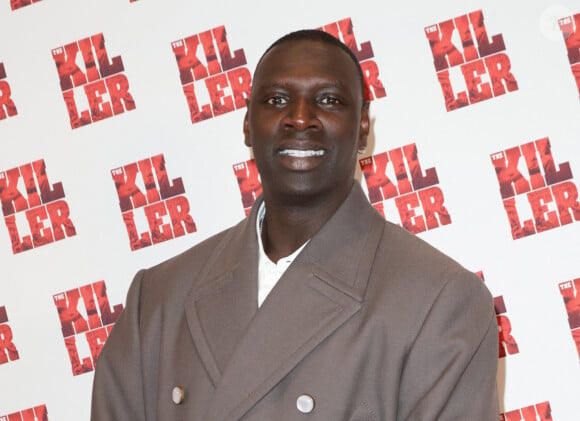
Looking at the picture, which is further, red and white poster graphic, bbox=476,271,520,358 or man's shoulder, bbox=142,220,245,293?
red and white poster graphic, bbox=476,271,520,358

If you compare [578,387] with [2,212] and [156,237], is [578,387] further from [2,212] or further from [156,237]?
[2,212]

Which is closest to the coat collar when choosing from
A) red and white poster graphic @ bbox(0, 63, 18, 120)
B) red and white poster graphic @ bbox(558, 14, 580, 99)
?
red and white poster graphic @ bbox(558, 14, 580, 99)

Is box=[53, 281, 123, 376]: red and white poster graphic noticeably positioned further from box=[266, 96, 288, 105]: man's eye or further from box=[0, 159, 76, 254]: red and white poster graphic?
box=[266, 96, 288, 105]: man's eye

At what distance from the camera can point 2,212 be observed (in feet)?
7.64

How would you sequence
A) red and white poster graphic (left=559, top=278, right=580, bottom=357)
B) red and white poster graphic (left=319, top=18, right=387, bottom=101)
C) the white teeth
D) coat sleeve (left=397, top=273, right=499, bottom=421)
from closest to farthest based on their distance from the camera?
coat sleeve (left=397, top=273, right=499, bottom=421), the white teeth, red and white poster graphic (left=559, top=278, right=580, bottom=357), red and white poster graphic (left=319, top=18, right=387, bottom=101)

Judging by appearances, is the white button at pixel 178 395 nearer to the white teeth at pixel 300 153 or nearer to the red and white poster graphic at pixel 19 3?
the white teeth at pixel 300 153

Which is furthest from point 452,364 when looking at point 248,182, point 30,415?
point 30,415

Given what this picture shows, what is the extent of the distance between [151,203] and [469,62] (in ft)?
2.55

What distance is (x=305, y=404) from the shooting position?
149cm

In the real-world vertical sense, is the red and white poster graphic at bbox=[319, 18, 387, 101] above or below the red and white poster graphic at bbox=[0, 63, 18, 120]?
below

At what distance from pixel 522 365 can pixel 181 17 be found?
1084 mm

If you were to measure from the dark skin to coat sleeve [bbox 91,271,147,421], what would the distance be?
292mm

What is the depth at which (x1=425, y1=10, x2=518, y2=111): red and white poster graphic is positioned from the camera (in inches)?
83.4

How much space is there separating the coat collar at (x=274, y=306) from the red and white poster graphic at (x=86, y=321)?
0.60 metres
